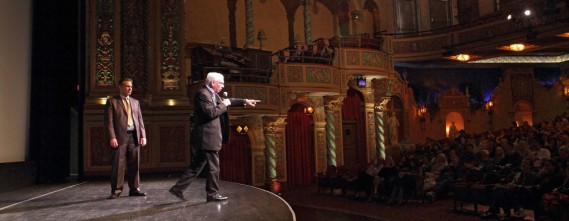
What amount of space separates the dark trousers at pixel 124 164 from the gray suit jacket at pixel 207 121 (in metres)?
0.95

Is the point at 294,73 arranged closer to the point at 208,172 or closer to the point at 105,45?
the point at 105,45

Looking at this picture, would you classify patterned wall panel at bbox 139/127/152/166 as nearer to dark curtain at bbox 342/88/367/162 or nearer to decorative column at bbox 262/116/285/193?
decorative column at bbox 262/116/285/193

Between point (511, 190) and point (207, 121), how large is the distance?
5.52 metres

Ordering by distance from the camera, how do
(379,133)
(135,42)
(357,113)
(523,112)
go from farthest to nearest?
(523,112) < (357,113) < (379,133) < (135,42)

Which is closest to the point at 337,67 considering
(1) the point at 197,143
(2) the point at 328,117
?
(2) the point at 328,117

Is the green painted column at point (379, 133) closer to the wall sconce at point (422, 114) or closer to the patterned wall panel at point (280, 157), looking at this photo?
the wall sconce at point (422, 114)

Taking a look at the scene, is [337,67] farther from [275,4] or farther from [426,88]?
[426,88]

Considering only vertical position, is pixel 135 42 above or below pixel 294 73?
below

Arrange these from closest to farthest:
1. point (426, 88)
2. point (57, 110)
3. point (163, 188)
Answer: point (163, 188) < point (57, 110) < point (426, 88)

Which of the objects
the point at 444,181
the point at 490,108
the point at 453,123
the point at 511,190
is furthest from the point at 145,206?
the point at 490,108

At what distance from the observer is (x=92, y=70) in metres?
8.00

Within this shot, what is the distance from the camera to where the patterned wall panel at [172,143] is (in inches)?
322

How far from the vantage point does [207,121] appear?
4344 mm

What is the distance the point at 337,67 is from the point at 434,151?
3762 millimetres
